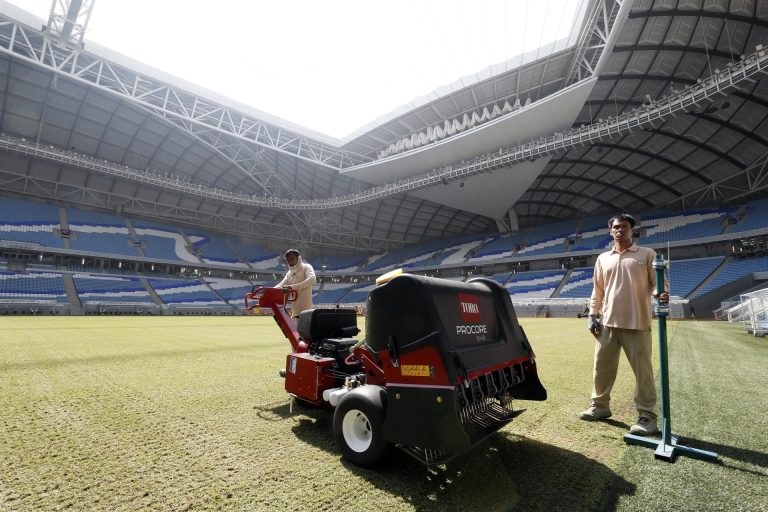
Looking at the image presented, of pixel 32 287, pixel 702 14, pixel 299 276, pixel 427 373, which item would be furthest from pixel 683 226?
pixel 32 287

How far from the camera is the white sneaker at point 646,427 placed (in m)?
3.32

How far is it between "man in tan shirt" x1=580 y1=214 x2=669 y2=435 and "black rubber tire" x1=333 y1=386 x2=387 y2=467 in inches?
98.1

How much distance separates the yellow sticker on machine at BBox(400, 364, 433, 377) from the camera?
2410 mm

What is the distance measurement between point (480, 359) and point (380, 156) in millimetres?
30871

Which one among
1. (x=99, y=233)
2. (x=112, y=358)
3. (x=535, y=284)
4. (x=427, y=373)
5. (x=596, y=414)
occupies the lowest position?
(x=112, y=358)

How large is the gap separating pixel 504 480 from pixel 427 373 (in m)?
0.94

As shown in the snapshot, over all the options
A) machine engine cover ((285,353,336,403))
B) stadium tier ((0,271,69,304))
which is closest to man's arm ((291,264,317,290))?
machine engine cover ((285,353,336,403))

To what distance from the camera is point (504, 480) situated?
2486mm

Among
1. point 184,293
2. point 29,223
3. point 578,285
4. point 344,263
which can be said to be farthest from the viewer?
point 344,263

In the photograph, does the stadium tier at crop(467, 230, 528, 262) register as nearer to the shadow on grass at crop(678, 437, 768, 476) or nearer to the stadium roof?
the stadium roof

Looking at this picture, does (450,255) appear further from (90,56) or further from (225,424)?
(225,424)

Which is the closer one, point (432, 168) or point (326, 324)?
point (326, 324)

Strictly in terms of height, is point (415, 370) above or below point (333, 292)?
below

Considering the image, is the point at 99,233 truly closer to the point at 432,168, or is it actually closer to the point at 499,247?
the point at 432,168
